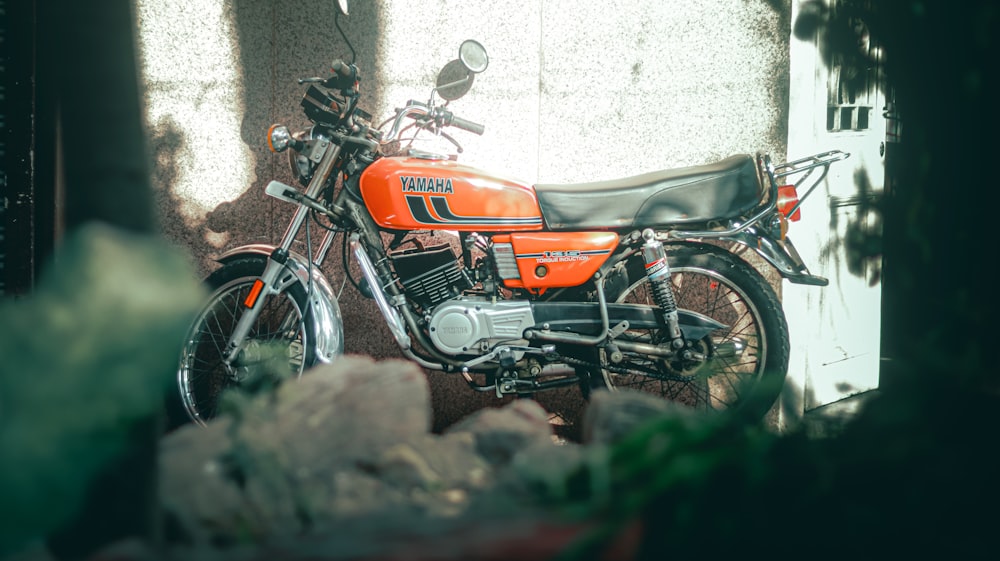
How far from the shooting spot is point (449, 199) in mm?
3480

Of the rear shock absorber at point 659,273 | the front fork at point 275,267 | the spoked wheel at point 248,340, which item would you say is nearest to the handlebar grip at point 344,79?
the front fork at point 275,267

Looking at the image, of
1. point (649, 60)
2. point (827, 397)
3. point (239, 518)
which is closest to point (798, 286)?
point (827, 397)

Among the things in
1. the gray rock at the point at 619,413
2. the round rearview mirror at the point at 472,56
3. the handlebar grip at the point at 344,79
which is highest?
the round rearview mirror at the point at 472,56

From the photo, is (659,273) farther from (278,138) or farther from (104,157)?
(104,157)

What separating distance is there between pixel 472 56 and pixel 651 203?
1.06m

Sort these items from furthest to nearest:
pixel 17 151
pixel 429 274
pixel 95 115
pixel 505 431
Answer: pixel 17 151 → pixel 429 274 → pixel 505 431 → pixel 95 115

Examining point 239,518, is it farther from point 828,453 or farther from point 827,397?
point 827,397

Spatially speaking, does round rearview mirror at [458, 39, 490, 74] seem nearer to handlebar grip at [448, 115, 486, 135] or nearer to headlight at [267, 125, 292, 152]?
handlebar grip at [448, 115, 486, 135]

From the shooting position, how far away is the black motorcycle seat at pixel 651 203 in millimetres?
3492

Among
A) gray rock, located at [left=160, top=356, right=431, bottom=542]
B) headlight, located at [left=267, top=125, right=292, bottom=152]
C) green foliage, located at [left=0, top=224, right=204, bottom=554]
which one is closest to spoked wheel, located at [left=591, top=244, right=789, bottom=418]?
gray rock, located at [left=160, top=356, right=431, bottom=542]

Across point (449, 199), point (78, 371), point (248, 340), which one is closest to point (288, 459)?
point (78, 371)

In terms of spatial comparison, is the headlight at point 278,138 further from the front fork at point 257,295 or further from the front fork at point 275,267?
the front fork at point 257,295

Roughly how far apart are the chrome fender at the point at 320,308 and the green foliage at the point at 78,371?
1.83 m

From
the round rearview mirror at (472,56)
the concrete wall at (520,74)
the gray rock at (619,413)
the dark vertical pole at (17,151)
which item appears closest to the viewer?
the gray rock at (619,413)
